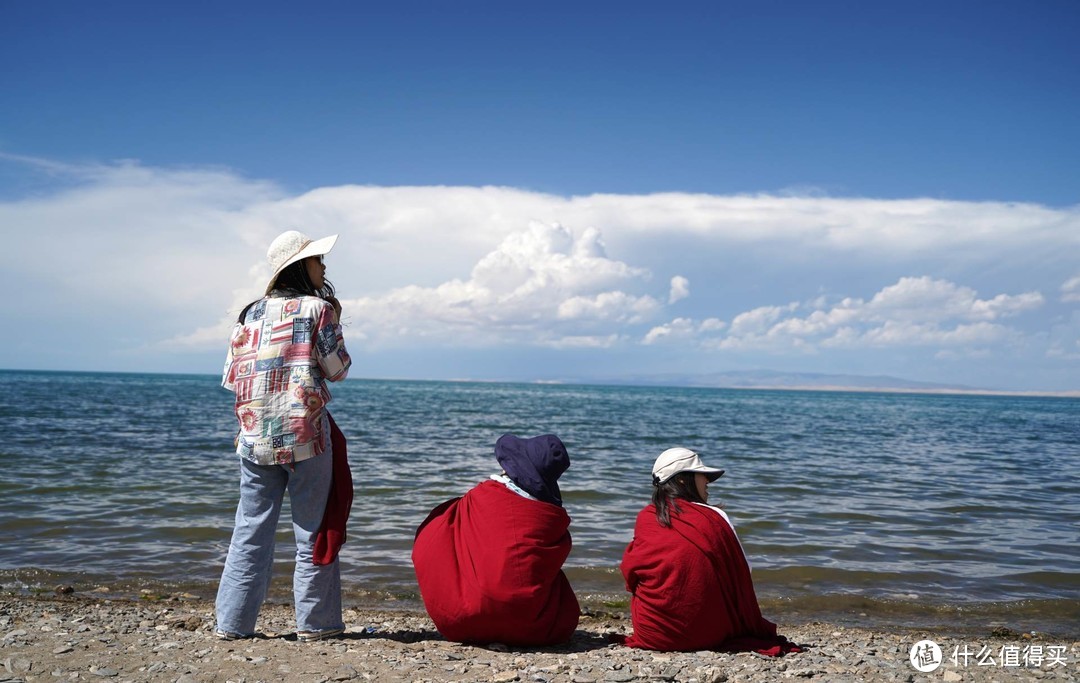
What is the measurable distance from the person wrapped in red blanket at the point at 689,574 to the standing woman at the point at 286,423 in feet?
5.96

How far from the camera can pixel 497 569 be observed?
164 inches

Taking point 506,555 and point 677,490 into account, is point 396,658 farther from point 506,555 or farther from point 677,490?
point 677,490

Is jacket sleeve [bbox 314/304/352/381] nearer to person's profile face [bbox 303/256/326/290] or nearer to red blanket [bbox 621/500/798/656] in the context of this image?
person's profile face [bbox 303/256/326/290]

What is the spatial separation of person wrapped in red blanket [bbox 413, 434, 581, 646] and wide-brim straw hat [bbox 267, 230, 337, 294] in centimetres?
147

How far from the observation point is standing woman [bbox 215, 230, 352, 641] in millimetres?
4000

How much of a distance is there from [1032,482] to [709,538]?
12.9 metres

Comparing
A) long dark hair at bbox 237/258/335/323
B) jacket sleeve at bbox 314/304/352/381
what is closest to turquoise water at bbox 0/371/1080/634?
jacket sleeve at bbox 314/304/352/381

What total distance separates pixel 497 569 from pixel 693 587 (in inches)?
44.7

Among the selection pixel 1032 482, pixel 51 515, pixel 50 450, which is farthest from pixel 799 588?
pixel 50 450

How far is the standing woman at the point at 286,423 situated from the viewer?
4000 mm

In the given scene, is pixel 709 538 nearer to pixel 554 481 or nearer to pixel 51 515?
pixel 554 481

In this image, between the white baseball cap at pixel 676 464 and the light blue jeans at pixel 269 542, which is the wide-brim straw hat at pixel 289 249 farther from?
the white baseball cap at pixel 676 464

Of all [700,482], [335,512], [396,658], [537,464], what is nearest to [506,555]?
[537,464]

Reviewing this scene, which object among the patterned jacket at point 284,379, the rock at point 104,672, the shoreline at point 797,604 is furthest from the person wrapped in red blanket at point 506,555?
the shoreline at point 797,604
